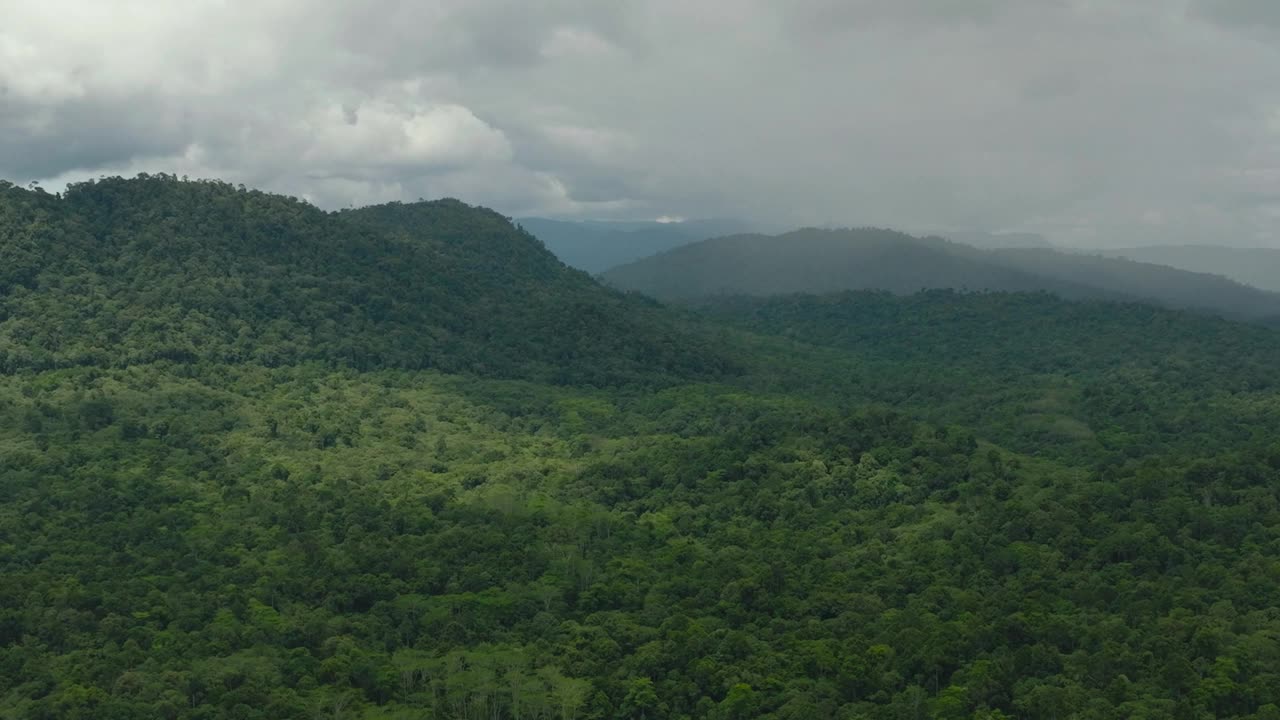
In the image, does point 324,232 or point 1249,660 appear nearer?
point 1249,660

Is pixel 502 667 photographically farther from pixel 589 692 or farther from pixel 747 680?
pixel 747 680

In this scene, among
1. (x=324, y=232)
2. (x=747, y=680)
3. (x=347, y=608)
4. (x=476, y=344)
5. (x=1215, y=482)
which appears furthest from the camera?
(x=324, y=232)

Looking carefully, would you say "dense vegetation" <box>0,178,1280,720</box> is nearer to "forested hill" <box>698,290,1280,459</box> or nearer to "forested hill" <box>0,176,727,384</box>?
"forested hill" <box>0,176,727,384</box>

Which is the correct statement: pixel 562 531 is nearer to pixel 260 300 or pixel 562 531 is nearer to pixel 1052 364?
pixel 260 300

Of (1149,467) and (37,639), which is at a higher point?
(1149,467)

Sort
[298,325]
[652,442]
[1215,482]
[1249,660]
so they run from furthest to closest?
1. [298,325]
2. [652,442]
3. [1215,482]
4. [1249,660]

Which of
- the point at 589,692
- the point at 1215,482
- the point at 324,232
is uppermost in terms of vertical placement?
the point at 324,232

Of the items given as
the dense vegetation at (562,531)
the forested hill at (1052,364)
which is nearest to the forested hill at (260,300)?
the dense vegetation at (562,531)

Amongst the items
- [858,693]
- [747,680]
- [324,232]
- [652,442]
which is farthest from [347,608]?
[324,232]

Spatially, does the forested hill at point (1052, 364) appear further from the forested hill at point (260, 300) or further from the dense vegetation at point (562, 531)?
the forested hill at point (260, 300)
